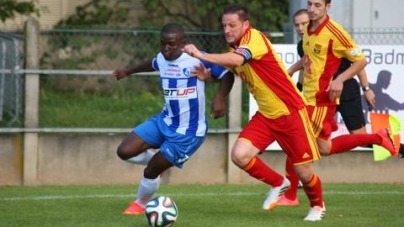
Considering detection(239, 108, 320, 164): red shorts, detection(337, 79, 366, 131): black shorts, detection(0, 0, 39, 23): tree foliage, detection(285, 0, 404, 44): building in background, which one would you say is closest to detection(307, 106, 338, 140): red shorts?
detection(239, 108, 320, 164): red shorts

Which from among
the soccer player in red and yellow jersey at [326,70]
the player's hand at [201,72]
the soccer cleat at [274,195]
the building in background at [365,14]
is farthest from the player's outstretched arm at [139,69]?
the building in background at [365,14]

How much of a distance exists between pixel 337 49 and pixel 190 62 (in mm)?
1371

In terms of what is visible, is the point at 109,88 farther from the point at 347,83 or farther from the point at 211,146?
the point at 347,83

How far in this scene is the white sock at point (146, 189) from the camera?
35.6ft

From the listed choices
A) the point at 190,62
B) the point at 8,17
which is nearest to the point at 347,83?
the point at 190,62

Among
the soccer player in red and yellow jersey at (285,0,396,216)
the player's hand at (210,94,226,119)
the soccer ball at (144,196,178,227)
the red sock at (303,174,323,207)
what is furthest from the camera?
the soccer player in red and yellow jersey at (285,0,396,216)

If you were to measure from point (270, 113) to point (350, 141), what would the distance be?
1285mm

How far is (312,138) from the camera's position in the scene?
10398 millimetres

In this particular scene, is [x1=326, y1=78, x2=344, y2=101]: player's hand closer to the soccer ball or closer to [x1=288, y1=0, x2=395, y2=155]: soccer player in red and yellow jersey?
[x1=288, y1=0, x2=395, y2=155]: soccer player in red and yellow jersey

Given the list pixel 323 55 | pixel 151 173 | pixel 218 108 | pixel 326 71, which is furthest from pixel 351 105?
pixel 151 173

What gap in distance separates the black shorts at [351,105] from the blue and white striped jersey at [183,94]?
1781 millimetres

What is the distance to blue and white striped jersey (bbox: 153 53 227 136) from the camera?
10.8 meters

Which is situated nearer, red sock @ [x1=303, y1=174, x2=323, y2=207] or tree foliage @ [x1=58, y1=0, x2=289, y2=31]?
red sock @ [x1=303, y1=174, x2=323, y2=207]

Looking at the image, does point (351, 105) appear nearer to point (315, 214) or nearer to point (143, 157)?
point (315, 214)
